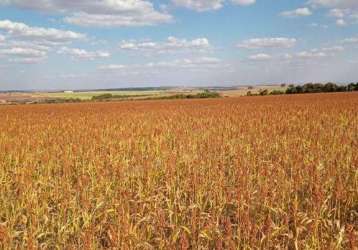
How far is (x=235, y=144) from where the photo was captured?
9.28m

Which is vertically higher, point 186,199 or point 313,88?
point 313,88

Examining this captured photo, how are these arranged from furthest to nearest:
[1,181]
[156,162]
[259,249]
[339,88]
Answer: [339,88] → [156,162] → [1,181] → [259,249]

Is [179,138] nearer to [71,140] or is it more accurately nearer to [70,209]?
[71,140]

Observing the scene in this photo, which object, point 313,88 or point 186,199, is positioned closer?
point 186,199

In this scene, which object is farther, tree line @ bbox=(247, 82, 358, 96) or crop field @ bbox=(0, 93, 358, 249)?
tree line @ bbox=(247, 82, 358, 96)

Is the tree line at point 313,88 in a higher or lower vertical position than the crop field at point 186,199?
higher

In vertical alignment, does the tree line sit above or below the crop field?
above

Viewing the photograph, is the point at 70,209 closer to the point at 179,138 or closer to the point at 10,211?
the point at 10,211

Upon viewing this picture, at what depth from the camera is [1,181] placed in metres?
6.17

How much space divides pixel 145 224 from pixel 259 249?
1.42 meters

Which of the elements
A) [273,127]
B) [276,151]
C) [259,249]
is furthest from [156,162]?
[273,127]

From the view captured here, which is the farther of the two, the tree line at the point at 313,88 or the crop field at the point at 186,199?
the tree line at the point at 313,88

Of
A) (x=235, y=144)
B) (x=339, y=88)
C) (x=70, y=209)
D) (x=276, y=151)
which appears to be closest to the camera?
(x=70, y=209)

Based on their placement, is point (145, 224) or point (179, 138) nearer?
point (145, 224)
